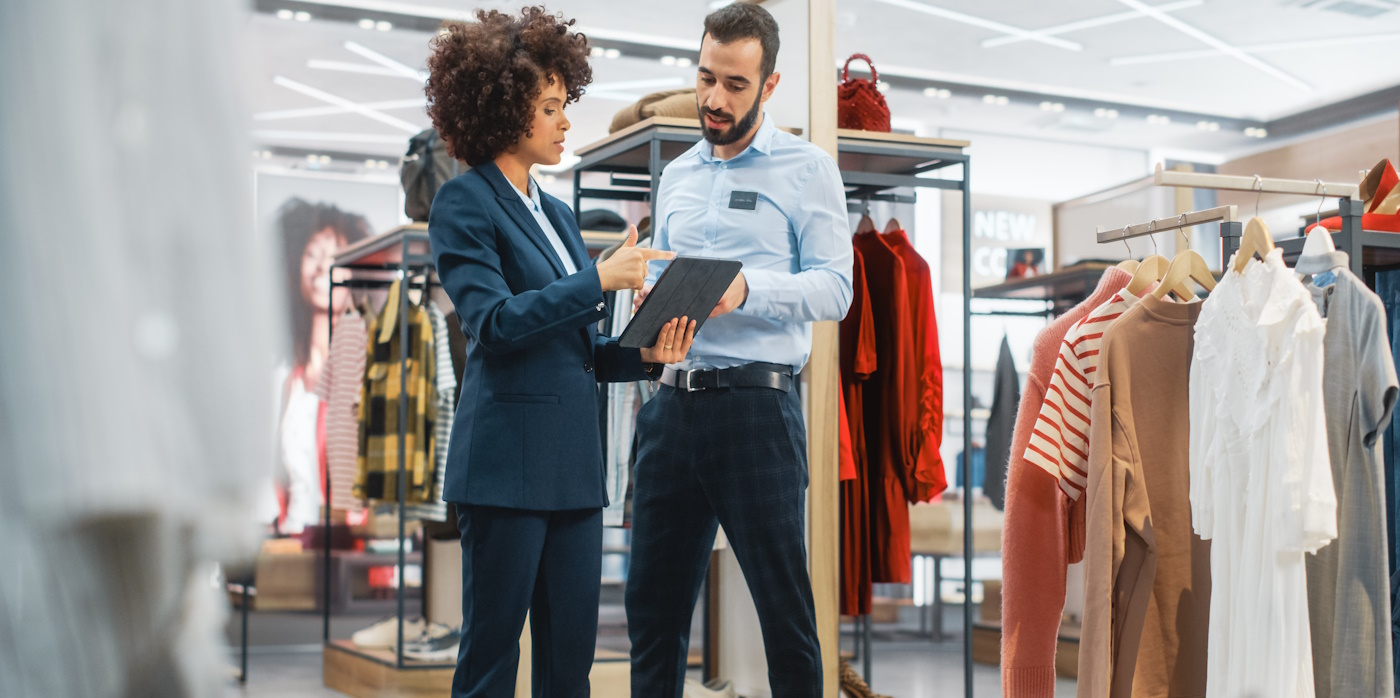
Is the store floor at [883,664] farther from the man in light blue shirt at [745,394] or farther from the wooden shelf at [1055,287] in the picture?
the man in light blue shirt at [745,394]

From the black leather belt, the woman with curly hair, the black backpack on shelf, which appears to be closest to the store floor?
the black backpack on shelf

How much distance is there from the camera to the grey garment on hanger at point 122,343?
0.64 m

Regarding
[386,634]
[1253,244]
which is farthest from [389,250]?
[1253,244]

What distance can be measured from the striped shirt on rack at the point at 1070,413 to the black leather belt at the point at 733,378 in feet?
1.85

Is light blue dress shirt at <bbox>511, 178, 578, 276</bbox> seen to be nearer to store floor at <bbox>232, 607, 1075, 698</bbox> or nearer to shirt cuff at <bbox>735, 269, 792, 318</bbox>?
shirt cuff at <bbox>735, 269, 792, 318</bbox>

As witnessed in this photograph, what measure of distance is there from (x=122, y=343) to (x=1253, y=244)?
83.6 inches

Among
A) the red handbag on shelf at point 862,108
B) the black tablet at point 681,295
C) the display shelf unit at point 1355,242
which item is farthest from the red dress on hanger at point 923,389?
the black tablet at point 681,295

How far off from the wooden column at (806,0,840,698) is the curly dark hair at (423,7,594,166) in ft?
4.63

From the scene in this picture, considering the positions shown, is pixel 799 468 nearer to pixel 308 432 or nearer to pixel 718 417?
pixel 718 417

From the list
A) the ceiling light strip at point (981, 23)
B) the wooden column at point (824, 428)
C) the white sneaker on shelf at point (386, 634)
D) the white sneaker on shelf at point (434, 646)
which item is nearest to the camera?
the wooden column at point (824, 428)

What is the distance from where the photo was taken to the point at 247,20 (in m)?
0.71

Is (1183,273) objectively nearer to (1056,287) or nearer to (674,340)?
(674,340)

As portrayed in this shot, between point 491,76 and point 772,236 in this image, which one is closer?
point 491,76

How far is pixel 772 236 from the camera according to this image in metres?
2.40
